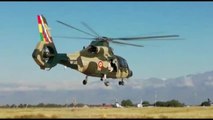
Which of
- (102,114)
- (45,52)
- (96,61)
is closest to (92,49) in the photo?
(96,61)

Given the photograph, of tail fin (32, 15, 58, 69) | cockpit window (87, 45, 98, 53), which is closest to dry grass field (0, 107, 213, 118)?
tail fin (32, 15, 58, 69)

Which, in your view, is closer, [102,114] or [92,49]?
[102,114]

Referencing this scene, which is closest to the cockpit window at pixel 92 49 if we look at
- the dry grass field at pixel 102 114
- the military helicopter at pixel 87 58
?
the military helicopter at pixel 87 58

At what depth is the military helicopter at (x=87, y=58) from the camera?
8119 cm

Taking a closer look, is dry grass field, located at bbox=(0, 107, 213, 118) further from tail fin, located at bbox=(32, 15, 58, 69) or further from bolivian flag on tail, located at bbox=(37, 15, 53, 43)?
bolivian flag on tail, located at bbox=(37, 15, 53, 43)

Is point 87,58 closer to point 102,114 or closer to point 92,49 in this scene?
point 92,49

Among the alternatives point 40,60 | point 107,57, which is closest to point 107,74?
point 107,57

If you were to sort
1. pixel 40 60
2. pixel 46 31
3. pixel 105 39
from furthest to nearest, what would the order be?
pixel 105 39 < pixel 46 31 < pixel 40 60

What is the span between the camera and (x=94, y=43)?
291 ft

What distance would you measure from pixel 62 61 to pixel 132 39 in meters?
14.8

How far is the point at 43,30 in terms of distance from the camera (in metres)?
86.0

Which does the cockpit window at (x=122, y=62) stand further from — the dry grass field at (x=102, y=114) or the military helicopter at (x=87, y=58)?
the dry grass field at (x=102, y=114)

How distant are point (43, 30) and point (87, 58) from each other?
965cm

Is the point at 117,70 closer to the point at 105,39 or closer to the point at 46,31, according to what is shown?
the point at 105,39
